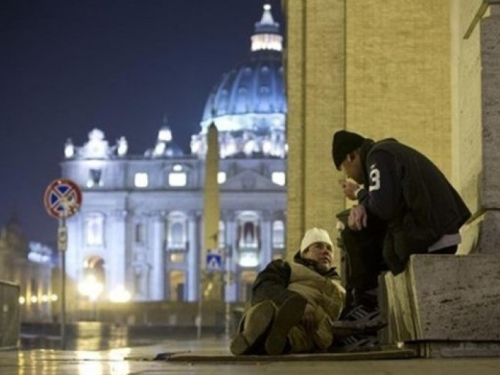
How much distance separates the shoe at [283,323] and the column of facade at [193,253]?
11638 cm

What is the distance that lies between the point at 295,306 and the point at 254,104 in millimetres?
139689

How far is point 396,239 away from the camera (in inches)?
282

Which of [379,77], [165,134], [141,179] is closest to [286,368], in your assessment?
[379,77]

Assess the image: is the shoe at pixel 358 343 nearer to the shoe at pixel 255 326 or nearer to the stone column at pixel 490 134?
the shoe at pixel 255 326

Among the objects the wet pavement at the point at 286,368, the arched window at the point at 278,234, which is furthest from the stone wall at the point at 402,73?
the arched window at the point at 278,234

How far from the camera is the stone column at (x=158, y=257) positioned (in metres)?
124

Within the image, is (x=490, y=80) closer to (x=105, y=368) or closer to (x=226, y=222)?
(x=105, y=368)

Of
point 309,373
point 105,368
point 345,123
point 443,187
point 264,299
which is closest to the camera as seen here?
point 309,373

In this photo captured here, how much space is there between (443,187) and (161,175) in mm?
120167

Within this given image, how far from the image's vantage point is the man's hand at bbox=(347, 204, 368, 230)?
739cm

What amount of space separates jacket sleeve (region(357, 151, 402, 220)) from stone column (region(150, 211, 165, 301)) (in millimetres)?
117160

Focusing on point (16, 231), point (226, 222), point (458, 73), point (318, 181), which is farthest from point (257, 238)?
point (458, 73)

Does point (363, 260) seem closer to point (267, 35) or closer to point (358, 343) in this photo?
point (358, 343)

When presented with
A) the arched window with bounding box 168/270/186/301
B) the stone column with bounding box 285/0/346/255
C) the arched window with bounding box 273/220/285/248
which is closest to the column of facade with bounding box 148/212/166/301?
the arched window with bounding box 168/270/186/301
